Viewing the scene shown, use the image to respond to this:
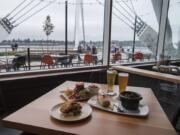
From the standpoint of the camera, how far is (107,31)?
3080 mm

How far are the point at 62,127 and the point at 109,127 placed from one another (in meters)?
0.25

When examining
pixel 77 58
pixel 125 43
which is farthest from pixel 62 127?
pixel 125 43

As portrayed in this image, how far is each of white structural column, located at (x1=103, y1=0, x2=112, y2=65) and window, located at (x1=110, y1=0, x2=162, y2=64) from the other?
12 centimetres

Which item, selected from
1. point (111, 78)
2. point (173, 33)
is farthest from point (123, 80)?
point (173, 33)

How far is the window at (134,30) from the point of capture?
3.33 meters

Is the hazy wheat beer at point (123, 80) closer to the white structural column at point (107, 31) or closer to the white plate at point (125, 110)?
the white plate at point (125, 110)

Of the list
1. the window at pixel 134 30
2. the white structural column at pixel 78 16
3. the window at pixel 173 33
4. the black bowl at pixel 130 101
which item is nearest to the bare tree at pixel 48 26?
the white structural column at pixel 78 16

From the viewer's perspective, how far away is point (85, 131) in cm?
96

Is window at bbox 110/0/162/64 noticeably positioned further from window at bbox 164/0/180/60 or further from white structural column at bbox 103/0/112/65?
window at bbox 164/0/180/60

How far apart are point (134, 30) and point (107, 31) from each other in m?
0.86

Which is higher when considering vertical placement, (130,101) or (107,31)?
(107,31)

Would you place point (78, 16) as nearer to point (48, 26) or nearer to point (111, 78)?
point (48, 26)

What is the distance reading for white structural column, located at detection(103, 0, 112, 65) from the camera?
3.02 meters

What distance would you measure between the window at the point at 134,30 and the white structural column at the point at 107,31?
117 mm
